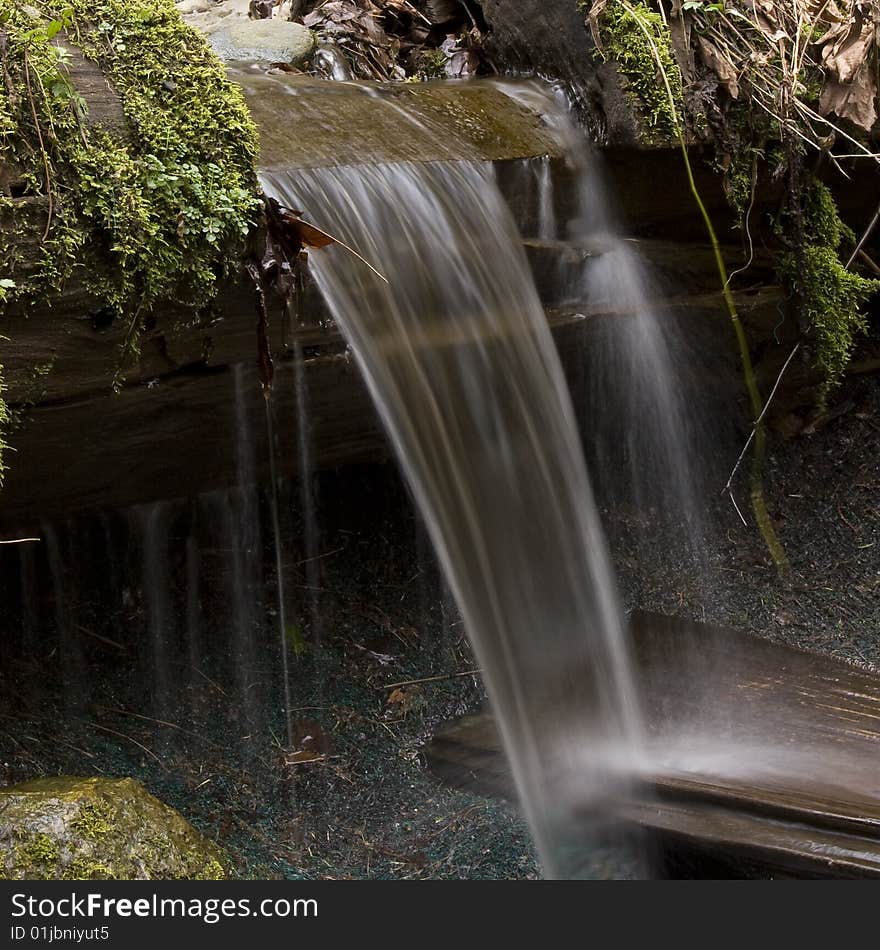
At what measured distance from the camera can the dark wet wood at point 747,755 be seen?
9.57ft

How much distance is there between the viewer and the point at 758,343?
479 cm

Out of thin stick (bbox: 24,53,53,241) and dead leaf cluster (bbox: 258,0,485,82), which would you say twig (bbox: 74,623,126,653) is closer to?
thin stick (bbox: 24,53,53,241)

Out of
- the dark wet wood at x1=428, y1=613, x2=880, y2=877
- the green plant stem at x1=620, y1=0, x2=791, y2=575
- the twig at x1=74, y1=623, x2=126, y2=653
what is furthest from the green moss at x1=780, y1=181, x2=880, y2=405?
the twig at x1=74, y1=623, x2=126, y2=653

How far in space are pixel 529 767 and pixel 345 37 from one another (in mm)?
3427

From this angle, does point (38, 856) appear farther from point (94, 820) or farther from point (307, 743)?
point (307, 743)

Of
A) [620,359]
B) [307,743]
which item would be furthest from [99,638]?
[620,359]

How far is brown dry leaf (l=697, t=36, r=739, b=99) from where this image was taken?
407cm

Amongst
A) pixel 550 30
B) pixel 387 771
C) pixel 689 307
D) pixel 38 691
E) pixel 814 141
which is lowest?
pixel 387 771

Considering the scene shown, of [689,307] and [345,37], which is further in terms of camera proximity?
[345,37]

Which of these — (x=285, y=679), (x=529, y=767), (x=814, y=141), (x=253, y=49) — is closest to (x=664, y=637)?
(x=529, y=767)

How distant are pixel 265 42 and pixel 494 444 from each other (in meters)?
2.16

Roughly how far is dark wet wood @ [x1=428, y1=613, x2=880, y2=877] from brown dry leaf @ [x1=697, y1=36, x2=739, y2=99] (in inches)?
81.4

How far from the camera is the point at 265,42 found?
4637 mm

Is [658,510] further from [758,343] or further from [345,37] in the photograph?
[345,37]
